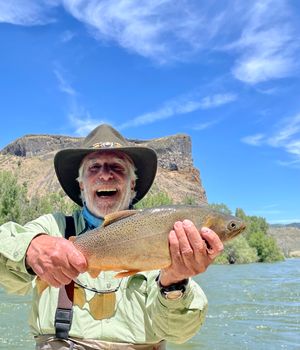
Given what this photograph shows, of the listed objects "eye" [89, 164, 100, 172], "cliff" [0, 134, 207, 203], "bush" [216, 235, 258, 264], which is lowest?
"eye" [89, 164, 100, 172]

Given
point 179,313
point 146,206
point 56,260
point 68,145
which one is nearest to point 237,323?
point 179,313

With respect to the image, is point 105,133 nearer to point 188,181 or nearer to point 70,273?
point 70,273

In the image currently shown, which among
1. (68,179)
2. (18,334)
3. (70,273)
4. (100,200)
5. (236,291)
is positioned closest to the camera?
(70,273)

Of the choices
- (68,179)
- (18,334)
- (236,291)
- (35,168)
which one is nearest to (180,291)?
(68,179)

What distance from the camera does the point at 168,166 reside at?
174m

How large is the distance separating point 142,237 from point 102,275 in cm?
100

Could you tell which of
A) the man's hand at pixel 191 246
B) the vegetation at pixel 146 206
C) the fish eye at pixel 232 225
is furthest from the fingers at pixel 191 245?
the vegetation at pixel 146 206

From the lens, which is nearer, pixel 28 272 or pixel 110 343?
pixel 28 272

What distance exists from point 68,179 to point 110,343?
1.65 metres

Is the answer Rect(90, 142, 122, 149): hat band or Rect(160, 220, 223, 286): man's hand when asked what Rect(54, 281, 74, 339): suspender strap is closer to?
Rect(160, 220, 223, 286): man's hand

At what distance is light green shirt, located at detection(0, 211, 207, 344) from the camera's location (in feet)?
10.3

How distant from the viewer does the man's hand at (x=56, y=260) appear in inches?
104

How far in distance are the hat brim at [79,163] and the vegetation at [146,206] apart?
31948mm

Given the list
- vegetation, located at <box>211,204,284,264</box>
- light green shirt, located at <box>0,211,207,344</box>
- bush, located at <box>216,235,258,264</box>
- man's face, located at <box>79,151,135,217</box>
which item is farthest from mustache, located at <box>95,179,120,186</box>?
bush, located at <box>216,235,258,264</box>
